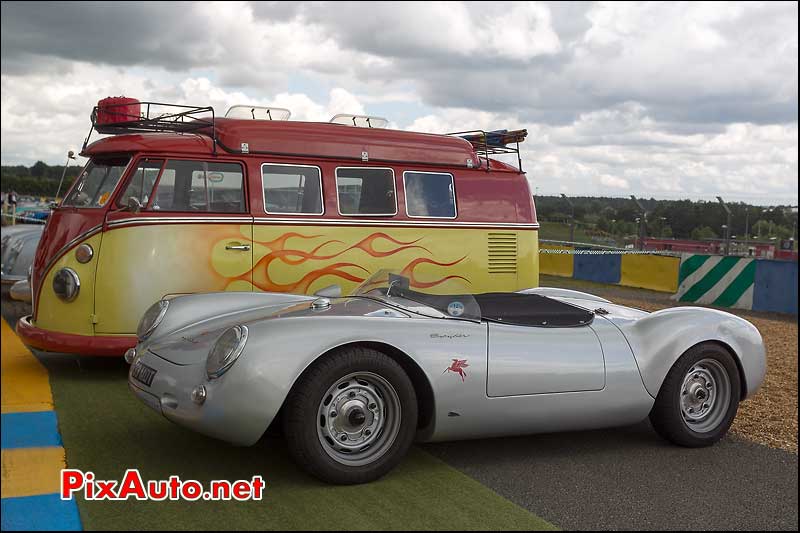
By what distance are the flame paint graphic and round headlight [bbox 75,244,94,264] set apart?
1192 millimetres

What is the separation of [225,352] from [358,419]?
2.38ft

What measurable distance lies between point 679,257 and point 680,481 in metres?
10.8

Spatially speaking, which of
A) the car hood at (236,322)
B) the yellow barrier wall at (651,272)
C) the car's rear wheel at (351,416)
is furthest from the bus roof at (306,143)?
the yellow barrier wall at (651,272)

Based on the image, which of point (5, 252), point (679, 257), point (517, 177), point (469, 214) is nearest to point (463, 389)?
point (469, 214)

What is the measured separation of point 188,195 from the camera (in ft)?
22.4

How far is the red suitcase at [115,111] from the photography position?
751 centimetres

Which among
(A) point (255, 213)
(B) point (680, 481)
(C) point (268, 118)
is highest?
(C) point (268, 118)

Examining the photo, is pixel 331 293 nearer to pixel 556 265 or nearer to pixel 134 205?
pixel 134 205

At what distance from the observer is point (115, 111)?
7535 mm

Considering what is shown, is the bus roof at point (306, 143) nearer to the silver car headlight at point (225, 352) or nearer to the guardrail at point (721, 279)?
the guardrail at point (721, 279)

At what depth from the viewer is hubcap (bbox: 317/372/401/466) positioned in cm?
392

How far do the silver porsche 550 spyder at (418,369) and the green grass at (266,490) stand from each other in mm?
181

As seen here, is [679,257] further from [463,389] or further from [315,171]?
[463,389]

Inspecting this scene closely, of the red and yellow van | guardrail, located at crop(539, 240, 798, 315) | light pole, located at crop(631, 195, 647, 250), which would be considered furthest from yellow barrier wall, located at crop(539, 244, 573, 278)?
the red and yellow van
